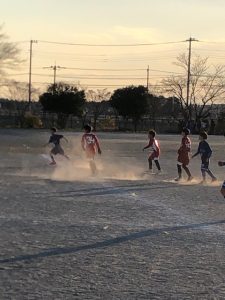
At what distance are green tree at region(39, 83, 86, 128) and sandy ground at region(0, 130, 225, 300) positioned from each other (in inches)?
2032

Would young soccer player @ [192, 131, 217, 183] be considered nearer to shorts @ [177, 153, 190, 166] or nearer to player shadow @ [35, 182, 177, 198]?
shorts @ [177, 153, 190, 166]

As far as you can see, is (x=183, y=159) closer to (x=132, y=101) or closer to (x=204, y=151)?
(x=204, y=151)

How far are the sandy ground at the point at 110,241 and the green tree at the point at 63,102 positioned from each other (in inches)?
2032

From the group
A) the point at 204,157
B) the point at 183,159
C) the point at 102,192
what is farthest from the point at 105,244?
the point at 183,159

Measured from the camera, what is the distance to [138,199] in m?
11.5

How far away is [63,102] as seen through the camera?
215 ft

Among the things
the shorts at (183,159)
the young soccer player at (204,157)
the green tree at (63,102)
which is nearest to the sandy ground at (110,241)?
the young soccer player at (204,157)

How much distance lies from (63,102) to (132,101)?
784 cm

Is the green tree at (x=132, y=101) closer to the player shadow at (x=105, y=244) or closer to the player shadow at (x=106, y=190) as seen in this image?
the player shadow at (x=106, y=190)

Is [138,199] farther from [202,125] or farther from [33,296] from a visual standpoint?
[202,125]

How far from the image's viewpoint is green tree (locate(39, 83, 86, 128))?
215 feet

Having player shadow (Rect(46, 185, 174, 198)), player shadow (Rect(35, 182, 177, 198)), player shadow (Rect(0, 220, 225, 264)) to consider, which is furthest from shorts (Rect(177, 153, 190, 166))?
player shadow (Rect(0, 220, 225, 264))

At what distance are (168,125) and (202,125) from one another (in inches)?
161

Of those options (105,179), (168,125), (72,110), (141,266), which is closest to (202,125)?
(168,125)
